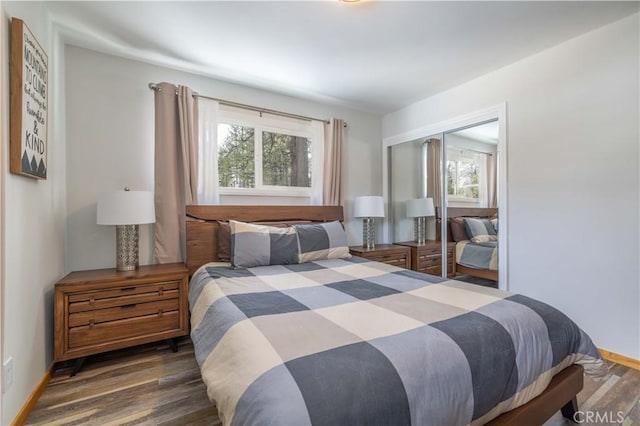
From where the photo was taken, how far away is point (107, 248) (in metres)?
2.44

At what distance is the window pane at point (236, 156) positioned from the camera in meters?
2.95

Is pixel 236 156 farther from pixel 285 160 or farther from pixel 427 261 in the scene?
pixel 427 261

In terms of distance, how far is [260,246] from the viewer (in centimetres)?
238

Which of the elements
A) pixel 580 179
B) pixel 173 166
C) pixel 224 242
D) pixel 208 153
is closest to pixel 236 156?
pixel 208 153

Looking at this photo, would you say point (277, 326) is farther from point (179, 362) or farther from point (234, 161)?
point (234, 161)

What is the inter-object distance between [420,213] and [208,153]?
8.35 feet

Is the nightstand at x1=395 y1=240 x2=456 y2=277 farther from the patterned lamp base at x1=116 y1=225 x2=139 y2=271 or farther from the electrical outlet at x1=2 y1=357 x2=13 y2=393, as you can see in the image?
the electrical outlet at x1=2 y1=357 x2=13 y2=393

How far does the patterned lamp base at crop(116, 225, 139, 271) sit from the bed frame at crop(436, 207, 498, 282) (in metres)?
3.11

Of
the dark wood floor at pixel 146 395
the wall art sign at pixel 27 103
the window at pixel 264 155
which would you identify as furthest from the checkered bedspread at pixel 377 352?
the window at pixel 264 155

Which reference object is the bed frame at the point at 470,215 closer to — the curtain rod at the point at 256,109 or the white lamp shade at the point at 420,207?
the white lamp shade at the point at 420,207

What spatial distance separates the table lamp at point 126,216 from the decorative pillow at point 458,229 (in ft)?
9.85

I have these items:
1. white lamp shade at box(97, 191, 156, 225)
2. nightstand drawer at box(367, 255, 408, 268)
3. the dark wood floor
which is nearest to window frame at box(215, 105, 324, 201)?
white lamp shade at box(97, 191, 156, 225)

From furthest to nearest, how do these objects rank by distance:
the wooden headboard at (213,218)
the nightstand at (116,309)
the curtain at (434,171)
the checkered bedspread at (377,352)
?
the curtain at (434,171), the wooden headboard at (213,218), the nightstand at (116,309), the checkered bedspread at (377,352)

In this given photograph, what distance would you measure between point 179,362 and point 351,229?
2387 mm
